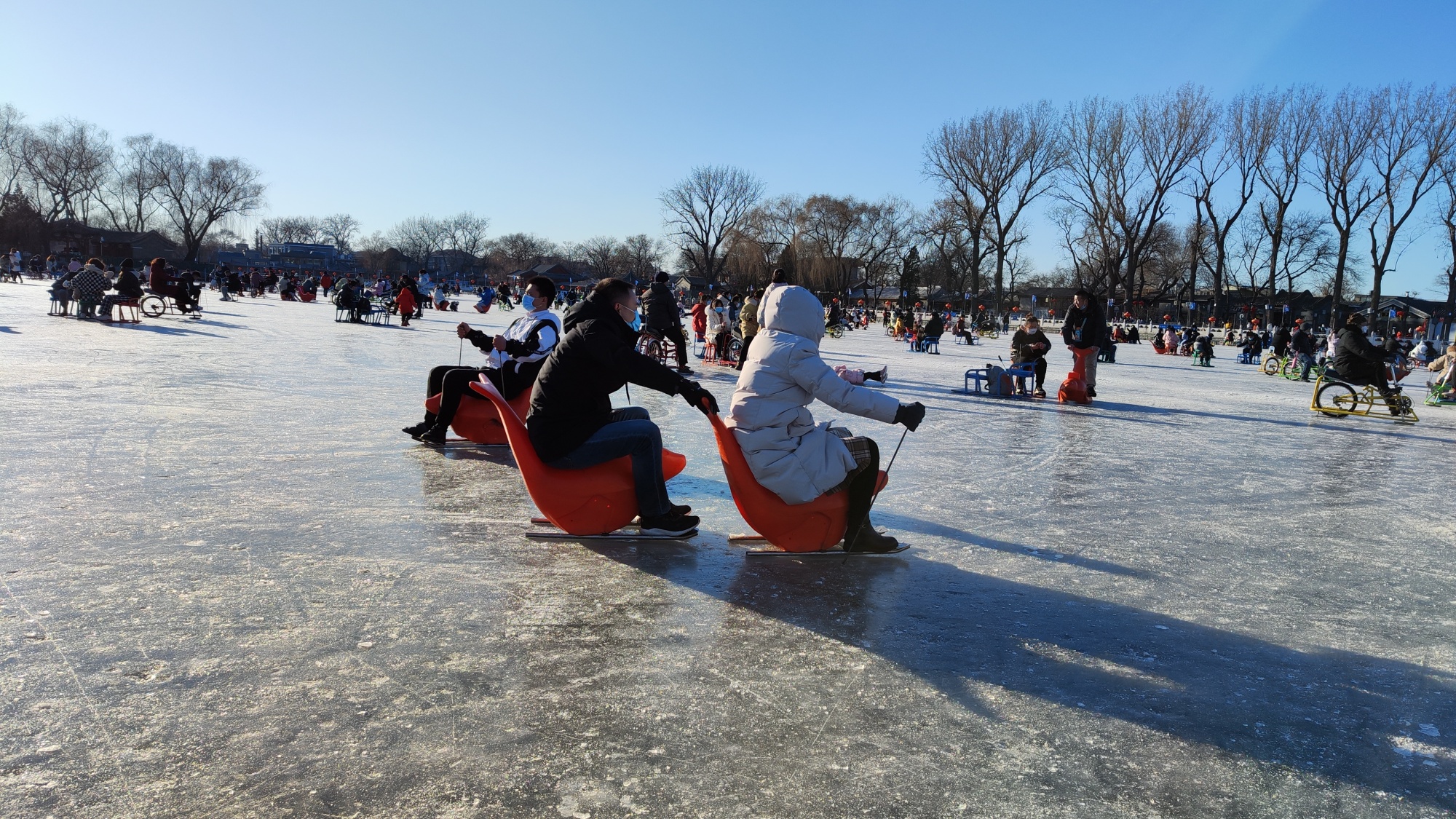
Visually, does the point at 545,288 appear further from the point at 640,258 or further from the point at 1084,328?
the point at 640,258

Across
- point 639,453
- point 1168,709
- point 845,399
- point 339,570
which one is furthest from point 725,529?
point 1168,709

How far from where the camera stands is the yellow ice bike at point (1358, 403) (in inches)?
452

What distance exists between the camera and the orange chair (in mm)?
12062

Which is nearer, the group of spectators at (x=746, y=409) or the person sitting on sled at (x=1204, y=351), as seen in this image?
the group of spectators at (x=746, y=409)

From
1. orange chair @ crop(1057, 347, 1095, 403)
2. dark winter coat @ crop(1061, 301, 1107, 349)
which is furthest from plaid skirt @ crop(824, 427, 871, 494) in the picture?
orange chair @ crop(1057, 347, 1095, 403)

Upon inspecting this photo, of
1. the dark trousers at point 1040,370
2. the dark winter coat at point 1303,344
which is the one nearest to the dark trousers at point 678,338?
the dark trousers at point 1040,370

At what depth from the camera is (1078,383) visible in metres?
12.1

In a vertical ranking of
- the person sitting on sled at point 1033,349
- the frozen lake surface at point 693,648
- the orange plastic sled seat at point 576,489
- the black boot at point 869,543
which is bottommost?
the frozen lake surface at point 693,648

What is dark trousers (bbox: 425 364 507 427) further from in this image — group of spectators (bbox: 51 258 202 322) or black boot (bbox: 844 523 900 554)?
group of spectators (bbox: 51 258 202 322)

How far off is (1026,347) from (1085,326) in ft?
3.53

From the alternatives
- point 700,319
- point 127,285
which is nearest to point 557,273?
point 127,285

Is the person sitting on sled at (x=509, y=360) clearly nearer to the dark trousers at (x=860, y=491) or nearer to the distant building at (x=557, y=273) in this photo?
the dark trousers at (x=860, y=491)

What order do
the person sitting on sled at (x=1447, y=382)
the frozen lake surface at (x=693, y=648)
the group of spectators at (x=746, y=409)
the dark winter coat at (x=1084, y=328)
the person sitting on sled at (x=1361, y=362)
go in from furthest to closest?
the person sitting on sled at (x=1447, y=382) < the dark winter coat at (x=1084, y=328) < the person sitting on sled at (x=1361, y=362) < the group of spectators at (x=746, y=409) < the frozen lake surface at (x=693, y=648)

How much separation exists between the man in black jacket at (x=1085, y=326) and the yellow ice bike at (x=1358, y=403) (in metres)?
2.69
